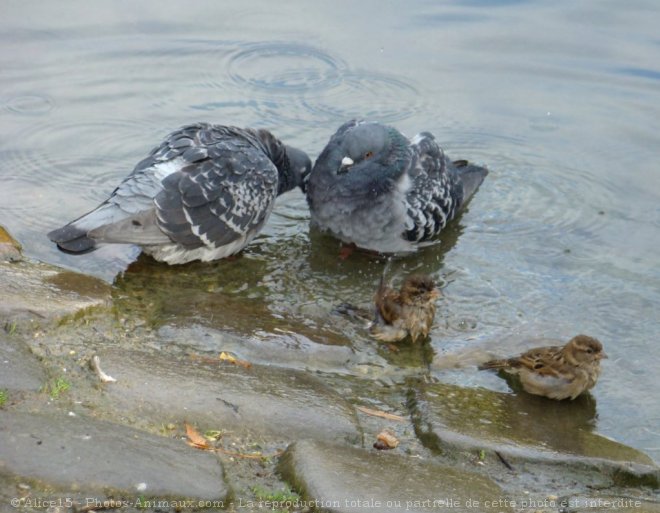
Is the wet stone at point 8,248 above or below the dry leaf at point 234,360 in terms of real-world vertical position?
above

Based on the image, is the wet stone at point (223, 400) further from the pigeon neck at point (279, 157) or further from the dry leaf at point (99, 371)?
the pigeon neck at point (279, 157)

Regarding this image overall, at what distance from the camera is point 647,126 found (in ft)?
33.0

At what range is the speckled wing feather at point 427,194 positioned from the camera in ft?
26.7

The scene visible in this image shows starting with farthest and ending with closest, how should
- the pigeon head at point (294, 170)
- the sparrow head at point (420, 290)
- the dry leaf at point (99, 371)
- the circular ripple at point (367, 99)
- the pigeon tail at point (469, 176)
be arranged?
1. the circular ripple at point (367, 99)
2. the pigeon tail at point (469, 176)
3. the pigeon head at point (294, 170)
4. the sparrow head at point (420, 290)
5. the dry leaf at point (99, 371)

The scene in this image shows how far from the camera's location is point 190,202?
7.35m

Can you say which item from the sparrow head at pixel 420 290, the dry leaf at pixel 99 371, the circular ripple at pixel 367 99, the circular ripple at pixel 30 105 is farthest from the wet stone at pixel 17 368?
the circular ripple at pixel 367 99

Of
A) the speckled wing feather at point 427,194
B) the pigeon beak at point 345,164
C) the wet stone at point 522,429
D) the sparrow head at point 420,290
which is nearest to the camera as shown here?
the wet stone at point 522,429

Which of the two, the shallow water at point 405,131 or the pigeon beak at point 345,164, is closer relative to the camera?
the shallow water at point 405,131

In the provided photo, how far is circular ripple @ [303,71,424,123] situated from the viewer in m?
10.2

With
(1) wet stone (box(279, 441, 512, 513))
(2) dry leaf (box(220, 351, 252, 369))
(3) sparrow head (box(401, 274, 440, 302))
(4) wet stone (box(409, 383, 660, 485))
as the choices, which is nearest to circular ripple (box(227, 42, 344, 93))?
(3) sparrow head (box(401, 274, 440, 302))

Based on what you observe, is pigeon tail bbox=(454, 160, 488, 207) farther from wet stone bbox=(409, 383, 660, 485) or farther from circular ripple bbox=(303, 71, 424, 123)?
wet stone bbox=(409, 383, 660, 485)

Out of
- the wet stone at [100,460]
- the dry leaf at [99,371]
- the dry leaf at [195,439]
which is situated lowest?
the dry leaf at [195,439]

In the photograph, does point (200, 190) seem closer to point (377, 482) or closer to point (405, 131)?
point (405, 131)

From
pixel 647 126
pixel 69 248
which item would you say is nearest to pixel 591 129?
pixel 647 126
